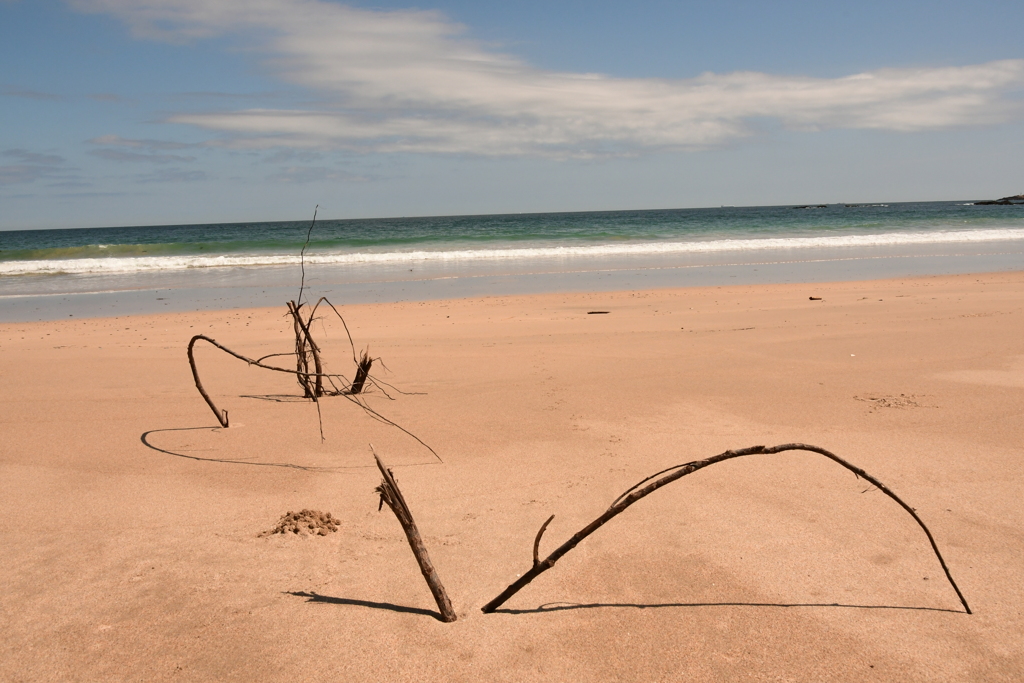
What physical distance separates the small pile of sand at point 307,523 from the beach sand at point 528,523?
52mm

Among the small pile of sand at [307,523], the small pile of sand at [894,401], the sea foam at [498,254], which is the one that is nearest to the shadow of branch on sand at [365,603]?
the small pile of sand at [307,523]

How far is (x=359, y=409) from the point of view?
15.7ft

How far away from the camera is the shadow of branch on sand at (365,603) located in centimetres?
223

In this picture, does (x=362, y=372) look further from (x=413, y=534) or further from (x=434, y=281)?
(x=434, y=281)

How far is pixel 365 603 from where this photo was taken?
2287 mm

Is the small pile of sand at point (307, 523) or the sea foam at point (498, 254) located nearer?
the small pile of sand at point (307, 523)

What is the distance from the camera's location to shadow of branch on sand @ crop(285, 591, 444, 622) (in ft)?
7.32

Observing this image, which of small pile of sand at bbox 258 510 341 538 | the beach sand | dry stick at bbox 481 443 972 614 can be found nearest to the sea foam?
the beach sand

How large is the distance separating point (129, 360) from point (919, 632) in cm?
677

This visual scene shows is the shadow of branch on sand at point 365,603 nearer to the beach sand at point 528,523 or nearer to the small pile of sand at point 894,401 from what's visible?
the beach sand at point 528,523

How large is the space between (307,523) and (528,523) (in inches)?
36.3

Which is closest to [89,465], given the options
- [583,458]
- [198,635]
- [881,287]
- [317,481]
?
[317,481]

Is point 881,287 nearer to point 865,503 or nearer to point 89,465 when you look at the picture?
point 865,503

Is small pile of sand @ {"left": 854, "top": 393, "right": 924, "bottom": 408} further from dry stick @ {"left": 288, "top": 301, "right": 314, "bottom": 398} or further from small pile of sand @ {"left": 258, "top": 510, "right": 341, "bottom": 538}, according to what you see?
dry stick @ {"left": 288, "top": 301, "right": 314, "bottom": 398}
